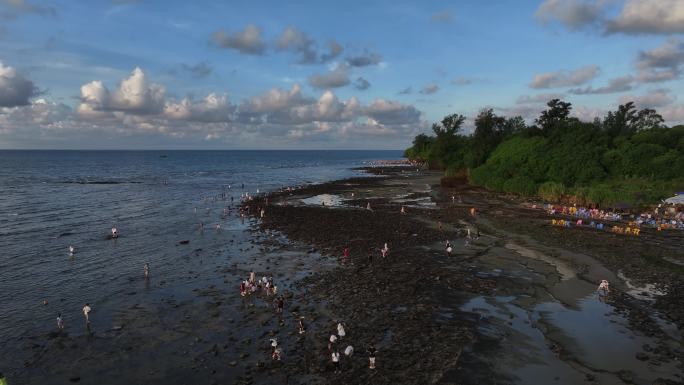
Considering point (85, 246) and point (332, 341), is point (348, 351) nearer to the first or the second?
point (332, 341)

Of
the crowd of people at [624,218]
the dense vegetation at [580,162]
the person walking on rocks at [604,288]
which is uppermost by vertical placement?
the dense vegetation at [580,162]

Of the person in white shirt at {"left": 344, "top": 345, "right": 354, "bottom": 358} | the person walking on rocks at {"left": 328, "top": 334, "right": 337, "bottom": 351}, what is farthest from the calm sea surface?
the person in white shirt at {"left": 344, "top": 345, "right": 354, "bottom": 358}

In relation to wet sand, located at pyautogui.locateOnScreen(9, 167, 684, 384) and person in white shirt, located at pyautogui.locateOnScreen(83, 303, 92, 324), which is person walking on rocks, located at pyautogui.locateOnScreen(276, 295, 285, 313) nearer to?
wet sand, located at pyautogui.locateOnScreen(9, 167, 684, 384)

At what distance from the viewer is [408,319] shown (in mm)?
25844

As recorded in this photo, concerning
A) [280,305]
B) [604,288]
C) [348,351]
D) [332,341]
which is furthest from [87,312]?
[604,288]

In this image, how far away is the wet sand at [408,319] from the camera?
66.9 ft

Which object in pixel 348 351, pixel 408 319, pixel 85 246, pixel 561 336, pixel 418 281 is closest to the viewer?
pixel 348 351

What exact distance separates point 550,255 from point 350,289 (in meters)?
19.8

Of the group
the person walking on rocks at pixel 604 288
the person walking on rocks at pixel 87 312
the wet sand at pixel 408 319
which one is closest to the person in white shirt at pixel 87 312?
the person walking on rocks at pixel 87 312

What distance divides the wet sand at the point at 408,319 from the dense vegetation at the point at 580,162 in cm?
2406

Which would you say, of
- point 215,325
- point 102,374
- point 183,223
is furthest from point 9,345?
A: point 183,223

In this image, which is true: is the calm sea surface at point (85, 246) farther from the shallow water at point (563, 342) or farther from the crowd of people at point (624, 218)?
the crowd of people at point (624, 218)

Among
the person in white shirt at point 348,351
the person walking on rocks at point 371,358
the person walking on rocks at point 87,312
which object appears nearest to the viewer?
the person walking on rocks at point 371,358

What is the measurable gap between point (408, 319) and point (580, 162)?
62.0m
